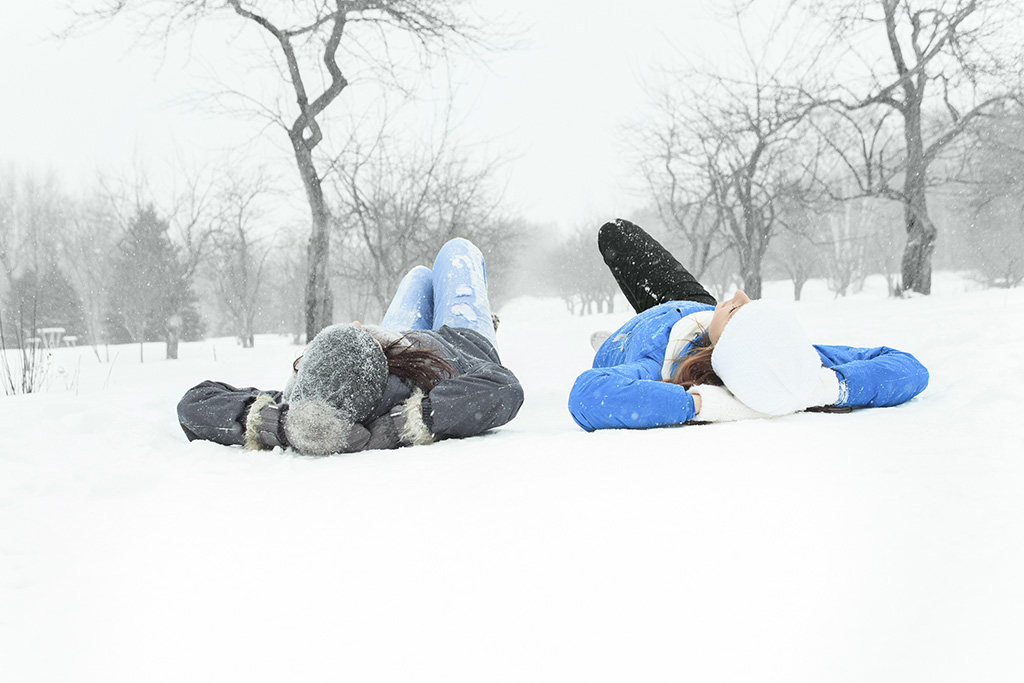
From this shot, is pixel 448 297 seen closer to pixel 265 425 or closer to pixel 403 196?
pixel 265 425

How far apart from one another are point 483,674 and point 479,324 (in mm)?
1876

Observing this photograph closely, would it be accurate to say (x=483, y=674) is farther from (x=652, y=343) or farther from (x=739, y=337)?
(x=652, y=343)

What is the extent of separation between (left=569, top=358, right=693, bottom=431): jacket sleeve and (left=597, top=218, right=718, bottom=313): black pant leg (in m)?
1.30

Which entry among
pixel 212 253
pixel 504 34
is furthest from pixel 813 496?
pixel 212 253

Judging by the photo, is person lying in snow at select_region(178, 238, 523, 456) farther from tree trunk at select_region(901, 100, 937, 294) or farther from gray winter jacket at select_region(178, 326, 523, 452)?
tree trunk at select_region(901, 100, 937, 294)

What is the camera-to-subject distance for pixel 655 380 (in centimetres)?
183

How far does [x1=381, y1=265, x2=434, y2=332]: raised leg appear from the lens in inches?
107

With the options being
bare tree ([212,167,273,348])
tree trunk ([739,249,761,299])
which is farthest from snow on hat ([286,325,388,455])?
bare tree ([212,167,273,348])

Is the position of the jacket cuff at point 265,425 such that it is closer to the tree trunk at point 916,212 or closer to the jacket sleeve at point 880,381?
the jacket sleeve at point 880,381

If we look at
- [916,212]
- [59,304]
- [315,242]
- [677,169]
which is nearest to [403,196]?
[315,242]

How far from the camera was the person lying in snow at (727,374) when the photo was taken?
161cm

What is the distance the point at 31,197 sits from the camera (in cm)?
1355

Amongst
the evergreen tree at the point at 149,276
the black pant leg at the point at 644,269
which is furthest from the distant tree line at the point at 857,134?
the evergreen tree at the point at 149,276

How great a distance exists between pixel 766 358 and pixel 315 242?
19.6ft
